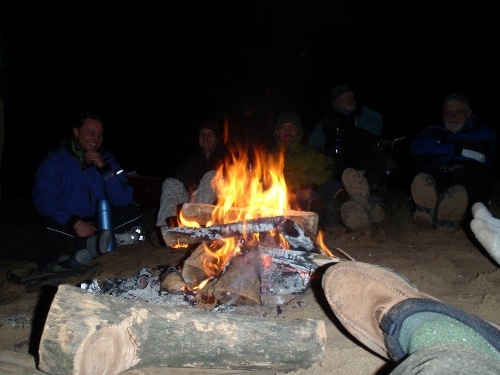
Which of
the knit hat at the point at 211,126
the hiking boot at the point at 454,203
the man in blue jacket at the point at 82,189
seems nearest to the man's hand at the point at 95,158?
the man in blue jacket at the point at 82,189

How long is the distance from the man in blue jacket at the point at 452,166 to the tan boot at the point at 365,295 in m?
2.43

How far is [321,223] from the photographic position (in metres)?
4.44

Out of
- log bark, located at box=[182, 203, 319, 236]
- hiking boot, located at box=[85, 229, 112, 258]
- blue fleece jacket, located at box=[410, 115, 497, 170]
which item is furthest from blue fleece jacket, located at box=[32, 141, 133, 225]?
blue fleece jacket, located at box=[410, 115, 497, 170]

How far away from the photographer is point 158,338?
164 cm

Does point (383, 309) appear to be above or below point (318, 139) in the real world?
below

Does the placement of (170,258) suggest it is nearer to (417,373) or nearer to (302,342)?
(302,342)

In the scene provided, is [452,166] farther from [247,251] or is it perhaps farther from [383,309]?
[383,309]

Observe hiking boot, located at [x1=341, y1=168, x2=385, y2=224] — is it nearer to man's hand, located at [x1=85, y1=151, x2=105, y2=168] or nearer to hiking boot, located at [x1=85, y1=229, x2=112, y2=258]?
hiking boot, located at [x1=85, y1=229, x2=112, y2=258]

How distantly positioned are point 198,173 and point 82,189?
139 centimetres

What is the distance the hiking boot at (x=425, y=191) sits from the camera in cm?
389

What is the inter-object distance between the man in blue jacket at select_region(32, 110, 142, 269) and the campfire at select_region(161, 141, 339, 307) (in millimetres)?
1250

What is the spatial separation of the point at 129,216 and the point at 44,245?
95 cm

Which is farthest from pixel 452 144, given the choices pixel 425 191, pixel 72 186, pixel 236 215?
pixel 72 186

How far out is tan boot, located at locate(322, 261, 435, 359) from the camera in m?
1.70
